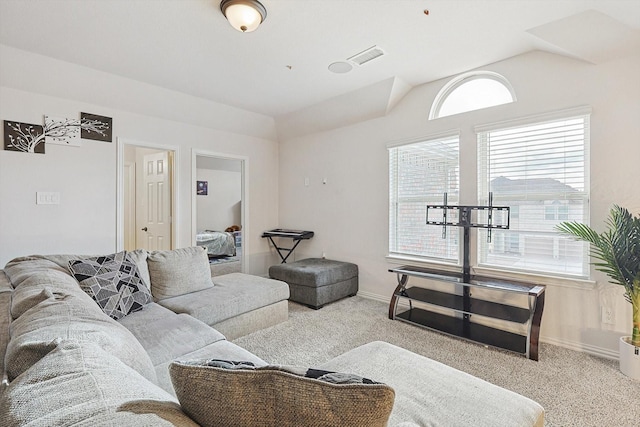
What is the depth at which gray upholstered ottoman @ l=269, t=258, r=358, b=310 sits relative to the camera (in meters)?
3.75

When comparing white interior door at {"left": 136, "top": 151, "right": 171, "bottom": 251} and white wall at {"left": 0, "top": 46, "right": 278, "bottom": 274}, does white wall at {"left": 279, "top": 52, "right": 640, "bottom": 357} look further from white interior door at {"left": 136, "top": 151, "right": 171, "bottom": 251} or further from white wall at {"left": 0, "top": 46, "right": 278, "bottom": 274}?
white interior door at {"left": 136, "top": 151, "right": 171, "bottom": 251}

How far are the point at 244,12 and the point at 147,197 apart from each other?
4.17 meters

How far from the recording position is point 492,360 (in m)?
2.51

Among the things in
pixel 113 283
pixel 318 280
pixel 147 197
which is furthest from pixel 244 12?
pixel 147 197

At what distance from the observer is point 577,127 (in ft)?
9.00

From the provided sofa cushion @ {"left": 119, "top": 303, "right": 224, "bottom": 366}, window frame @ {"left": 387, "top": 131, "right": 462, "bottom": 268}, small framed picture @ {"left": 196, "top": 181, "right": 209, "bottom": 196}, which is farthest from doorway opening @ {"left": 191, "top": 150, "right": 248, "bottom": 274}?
sofa cushion @ {"left": 119, "top": 303, "right": 224, "bottom": 366}

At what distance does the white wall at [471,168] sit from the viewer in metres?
2.54

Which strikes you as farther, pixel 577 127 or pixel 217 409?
pixel 577 127

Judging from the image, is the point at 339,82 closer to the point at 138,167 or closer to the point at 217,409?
the point at 217,409

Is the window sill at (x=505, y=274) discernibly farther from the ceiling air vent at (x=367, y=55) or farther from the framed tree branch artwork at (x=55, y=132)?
the framed tree branch artwork at (x=55, y=132)

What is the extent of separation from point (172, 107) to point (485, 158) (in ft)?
12.6

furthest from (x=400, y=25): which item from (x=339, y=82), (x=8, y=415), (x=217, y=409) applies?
(x=8, y=415)

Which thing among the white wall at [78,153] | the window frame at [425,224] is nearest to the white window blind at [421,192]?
the window frame at [425,224]

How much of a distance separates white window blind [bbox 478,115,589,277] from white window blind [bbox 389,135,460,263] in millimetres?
332
